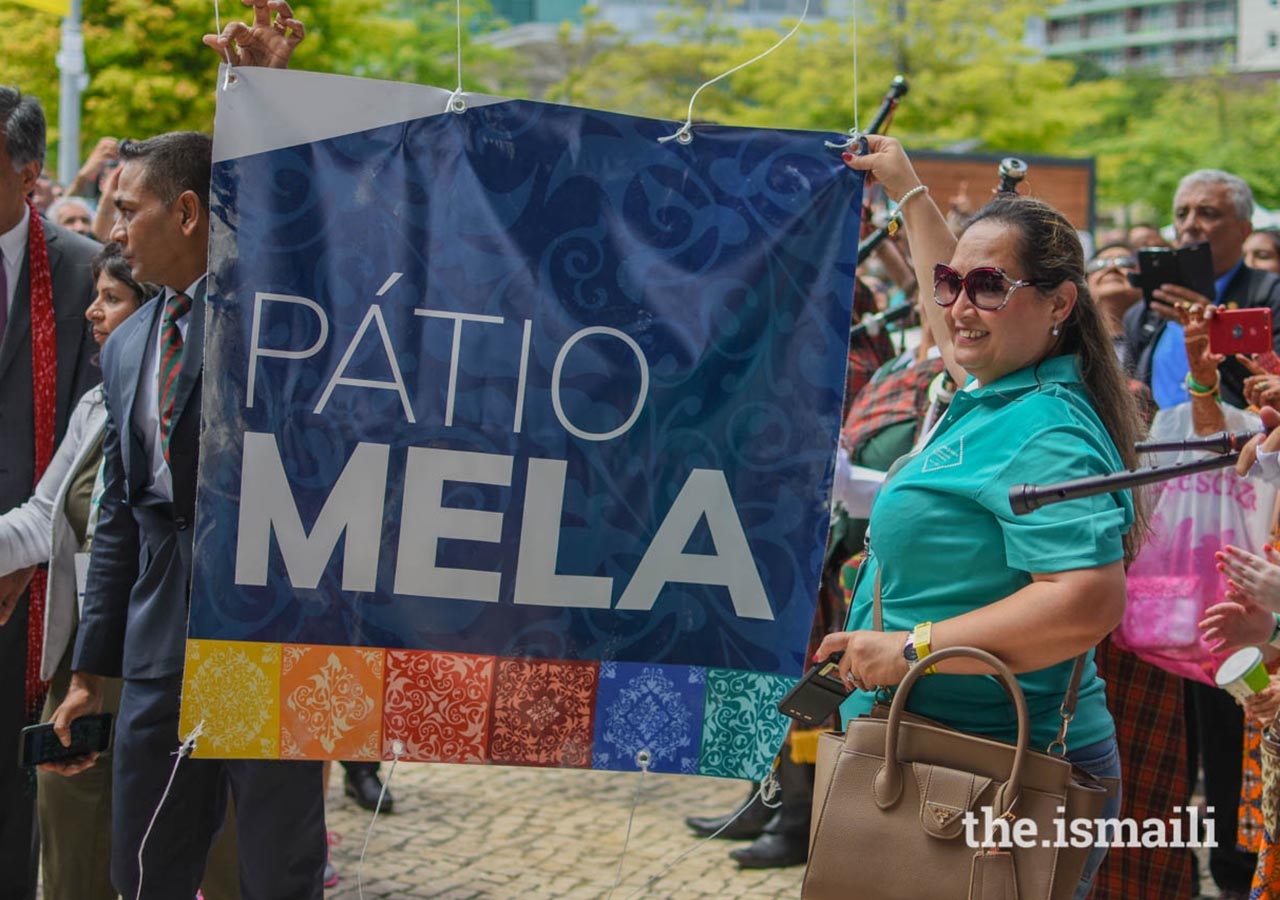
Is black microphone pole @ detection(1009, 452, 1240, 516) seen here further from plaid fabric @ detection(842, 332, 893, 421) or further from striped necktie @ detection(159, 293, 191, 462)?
plaid fabric @ detection(842, 332, 893, 421)

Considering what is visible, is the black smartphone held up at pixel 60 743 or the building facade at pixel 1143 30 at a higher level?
the building facade at pixel 1143 30

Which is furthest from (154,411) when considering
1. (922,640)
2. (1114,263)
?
(1114,263)

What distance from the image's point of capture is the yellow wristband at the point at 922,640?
2512 millimetres

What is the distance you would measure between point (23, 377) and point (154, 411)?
41.9 inches

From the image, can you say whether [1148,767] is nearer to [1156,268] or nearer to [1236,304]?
[1156,268]

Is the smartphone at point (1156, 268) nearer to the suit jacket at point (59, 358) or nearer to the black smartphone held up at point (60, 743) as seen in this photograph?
the suit jacket at point (59, 358)

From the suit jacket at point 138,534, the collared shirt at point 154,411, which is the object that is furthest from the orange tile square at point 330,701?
the collared shirt at point 154,411

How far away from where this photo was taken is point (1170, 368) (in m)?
5.34

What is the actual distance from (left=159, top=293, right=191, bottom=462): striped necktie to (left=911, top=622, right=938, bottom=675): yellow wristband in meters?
1.81

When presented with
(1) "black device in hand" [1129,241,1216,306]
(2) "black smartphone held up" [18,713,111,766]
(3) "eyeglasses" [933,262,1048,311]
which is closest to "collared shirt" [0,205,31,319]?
(2) "black smartphone held up" [18,713,111,766]

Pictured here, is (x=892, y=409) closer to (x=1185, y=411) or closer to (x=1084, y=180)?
(x=1185, y=411)

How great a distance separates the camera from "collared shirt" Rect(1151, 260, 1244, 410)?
5227mm

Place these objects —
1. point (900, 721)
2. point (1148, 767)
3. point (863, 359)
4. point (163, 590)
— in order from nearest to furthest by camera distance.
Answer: point (900, 721), point (163, 590), point (1148, 767), point (863, 359)

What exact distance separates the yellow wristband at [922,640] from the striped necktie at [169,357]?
1.81 meters
